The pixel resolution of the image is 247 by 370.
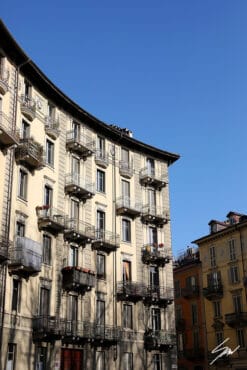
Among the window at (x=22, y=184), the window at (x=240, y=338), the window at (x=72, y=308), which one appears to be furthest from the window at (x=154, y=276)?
the window at (x=240, y=338)

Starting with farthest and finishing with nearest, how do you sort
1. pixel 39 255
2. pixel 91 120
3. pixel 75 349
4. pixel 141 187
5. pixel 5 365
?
pixel 141 187 < pixel 91 120 < pixel 75 349 < pixel 39 255 < pixel 5 365

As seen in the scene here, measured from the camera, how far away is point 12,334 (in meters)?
31.2

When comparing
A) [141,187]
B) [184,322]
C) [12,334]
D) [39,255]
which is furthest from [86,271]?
[184,322]

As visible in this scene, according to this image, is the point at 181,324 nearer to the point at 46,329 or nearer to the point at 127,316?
the point at 127,316

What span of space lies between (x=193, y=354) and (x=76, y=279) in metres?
32.8

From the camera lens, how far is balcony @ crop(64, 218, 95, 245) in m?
37.8

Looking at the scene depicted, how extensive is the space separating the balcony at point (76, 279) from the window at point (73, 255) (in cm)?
118

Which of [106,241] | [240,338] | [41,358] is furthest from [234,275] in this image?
[41,358]

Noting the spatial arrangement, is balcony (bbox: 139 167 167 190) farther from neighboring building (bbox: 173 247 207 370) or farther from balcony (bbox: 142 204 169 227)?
neighboring building (bbox: 173 247 207 370)

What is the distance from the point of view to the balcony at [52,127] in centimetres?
3872

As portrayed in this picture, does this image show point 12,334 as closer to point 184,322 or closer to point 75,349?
point 75,349

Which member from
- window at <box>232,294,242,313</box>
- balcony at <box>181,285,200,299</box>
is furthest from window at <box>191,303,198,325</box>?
window at <box>232,294,242,313</box>

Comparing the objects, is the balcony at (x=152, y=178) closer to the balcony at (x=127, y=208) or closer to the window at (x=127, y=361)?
the balcony at (x=127, y=208)

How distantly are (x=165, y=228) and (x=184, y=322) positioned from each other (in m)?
23.9
